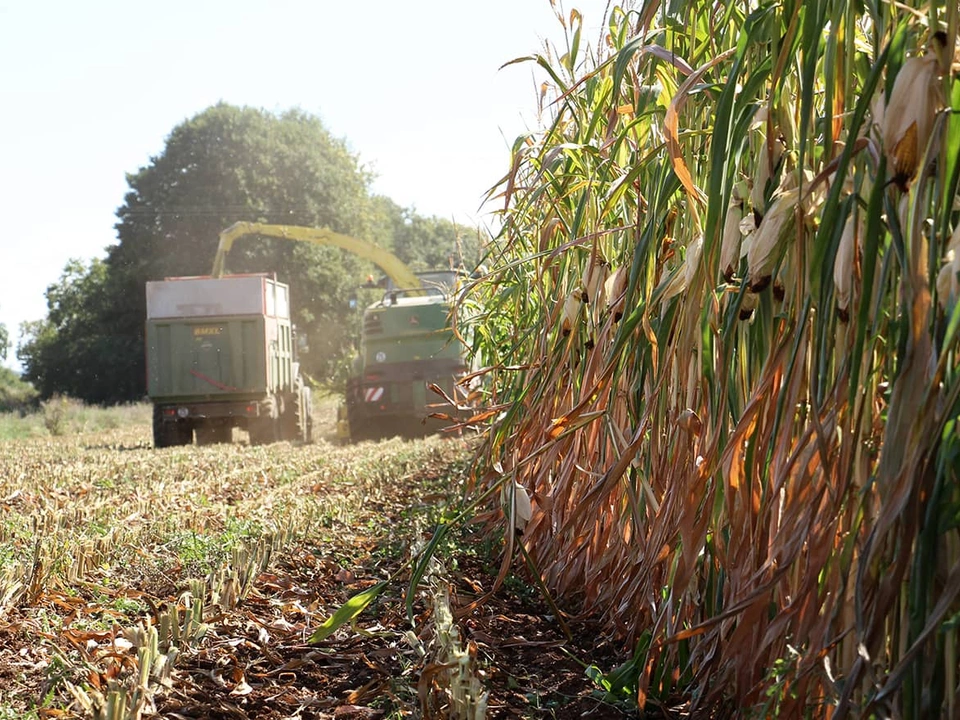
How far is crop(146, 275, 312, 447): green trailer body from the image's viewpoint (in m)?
13.3

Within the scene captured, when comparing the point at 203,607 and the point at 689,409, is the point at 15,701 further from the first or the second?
the point at 689,409

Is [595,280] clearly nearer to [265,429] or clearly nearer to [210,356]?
[210,356]

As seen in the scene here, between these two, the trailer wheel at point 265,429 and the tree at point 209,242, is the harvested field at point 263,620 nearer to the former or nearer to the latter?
the trailer wheel at point 265,429

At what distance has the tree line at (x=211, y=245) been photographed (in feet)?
109

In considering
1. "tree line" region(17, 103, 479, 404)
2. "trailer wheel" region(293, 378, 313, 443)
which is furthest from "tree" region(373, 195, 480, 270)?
"trailer wheel" region(293, 378, 313, 443)

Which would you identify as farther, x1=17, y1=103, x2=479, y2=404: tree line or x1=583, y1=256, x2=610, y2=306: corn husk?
x1=17, y1=103, x2=479, y2=404: tree line

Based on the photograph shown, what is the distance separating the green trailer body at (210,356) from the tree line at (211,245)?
600 inches

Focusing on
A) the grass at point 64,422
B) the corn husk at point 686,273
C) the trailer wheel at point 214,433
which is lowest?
the grass at point 64,422

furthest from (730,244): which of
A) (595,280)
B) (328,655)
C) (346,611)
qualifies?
(328,655)

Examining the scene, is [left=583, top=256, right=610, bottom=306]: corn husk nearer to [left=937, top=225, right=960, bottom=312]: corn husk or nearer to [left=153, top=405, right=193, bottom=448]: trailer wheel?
[left=937, top=225, right=960, bottom=312]: corn husk

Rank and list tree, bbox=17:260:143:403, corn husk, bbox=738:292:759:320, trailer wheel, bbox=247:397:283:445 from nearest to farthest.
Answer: corn husk, bbox=738:292:759:320 → trailer wheel, bbox=247:397:283:445 → tree, bbox=17:260:143:403

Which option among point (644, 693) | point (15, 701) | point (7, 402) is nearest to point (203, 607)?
point (15, 701)

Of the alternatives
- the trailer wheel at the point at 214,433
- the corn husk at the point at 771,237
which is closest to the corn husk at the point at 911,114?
the corn husk at the point at 771,237

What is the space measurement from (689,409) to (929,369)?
65 cm
